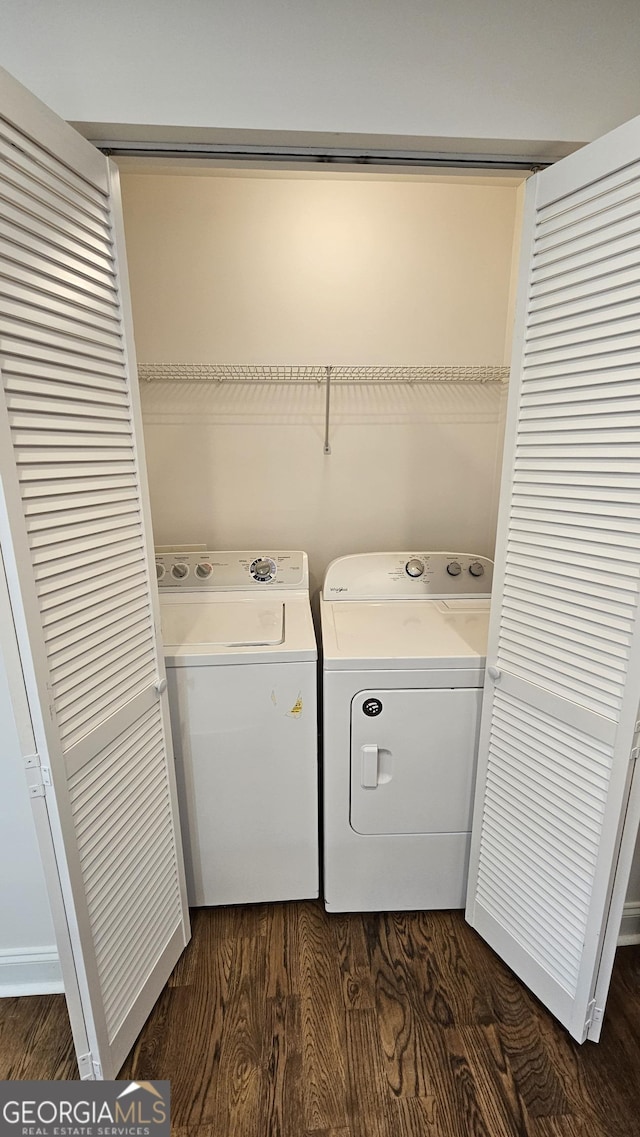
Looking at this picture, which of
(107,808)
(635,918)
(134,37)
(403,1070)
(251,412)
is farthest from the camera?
(251,412)

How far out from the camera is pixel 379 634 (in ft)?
5.50

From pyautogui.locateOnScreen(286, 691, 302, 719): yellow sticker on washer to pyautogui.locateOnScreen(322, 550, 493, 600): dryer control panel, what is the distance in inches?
22.1

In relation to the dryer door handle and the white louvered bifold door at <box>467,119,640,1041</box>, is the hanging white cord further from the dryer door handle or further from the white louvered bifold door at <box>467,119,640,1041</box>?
the dryer door handle

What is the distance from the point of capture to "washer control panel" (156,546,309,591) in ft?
6.70

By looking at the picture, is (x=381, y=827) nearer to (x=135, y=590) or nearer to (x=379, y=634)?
(x=379, y=634)

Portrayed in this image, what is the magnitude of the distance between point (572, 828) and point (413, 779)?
1.59ft

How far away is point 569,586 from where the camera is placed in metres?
1.21

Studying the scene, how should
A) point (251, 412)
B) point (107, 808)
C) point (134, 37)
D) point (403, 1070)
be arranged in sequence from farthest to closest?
point (251, 412) → point (403, 1070) → point (107, 808) → point (134, 37)

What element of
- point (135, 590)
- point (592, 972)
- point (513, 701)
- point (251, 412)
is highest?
point (251, 412)

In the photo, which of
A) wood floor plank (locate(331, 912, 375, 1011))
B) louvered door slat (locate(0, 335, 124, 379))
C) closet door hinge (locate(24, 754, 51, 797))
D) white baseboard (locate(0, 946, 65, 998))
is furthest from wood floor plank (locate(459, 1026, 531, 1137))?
louvered door slat (locate(0, 335, 124, 379))

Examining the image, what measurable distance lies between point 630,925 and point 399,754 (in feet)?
3.18

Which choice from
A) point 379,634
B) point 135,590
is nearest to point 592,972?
point 379,634

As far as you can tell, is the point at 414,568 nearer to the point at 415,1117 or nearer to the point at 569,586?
the point at 569,586

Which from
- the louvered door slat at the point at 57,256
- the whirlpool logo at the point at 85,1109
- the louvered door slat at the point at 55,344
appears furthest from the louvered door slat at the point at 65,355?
the whirlpool logo at the point at 85,1109
